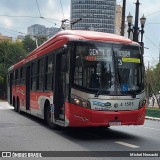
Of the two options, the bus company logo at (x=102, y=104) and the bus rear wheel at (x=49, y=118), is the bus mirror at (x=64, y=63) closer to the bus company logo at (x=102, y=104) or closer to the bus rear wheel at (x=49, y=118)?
the bus company logo at (x=102, y=104)

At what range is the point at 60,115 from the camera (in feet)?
44.2

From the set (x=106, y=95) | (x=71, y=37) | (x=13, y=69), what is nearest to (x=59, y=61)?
(x=71, y=37)

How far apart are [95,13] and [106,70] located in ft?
71.6

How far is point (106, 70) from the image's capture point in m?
12.2

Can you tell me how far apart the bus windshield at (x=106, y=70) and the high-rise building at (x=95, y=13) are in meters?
19.9

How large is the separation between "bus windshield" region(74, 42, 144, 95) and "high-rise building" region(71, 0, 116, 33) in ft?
65.2

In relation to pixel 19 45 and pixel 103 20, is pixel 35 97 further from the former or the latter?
pixel 19 45

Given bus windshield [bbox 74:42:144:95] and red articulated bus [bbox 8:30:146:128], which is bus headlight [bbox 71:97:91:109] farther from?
bus windshield [bbox 74:42:144:95]

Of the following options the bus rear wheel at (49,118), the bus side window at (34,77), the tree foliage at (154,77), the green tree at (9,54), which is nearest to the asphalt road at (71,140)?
the bus rear wheel at (49,118)

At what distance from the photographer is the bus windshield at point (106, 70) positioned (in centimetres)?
1205

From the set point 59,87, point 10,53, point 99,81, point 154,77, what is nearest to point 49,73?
point 59,87

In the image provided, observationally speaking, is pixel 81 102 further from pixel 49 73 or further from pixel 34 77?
pixel 34 77

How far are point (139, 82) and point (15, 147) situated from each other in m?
4.44

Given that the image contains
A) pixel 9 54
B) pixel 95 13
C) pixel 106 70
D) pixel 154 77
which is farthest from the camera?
pixel 9 54
